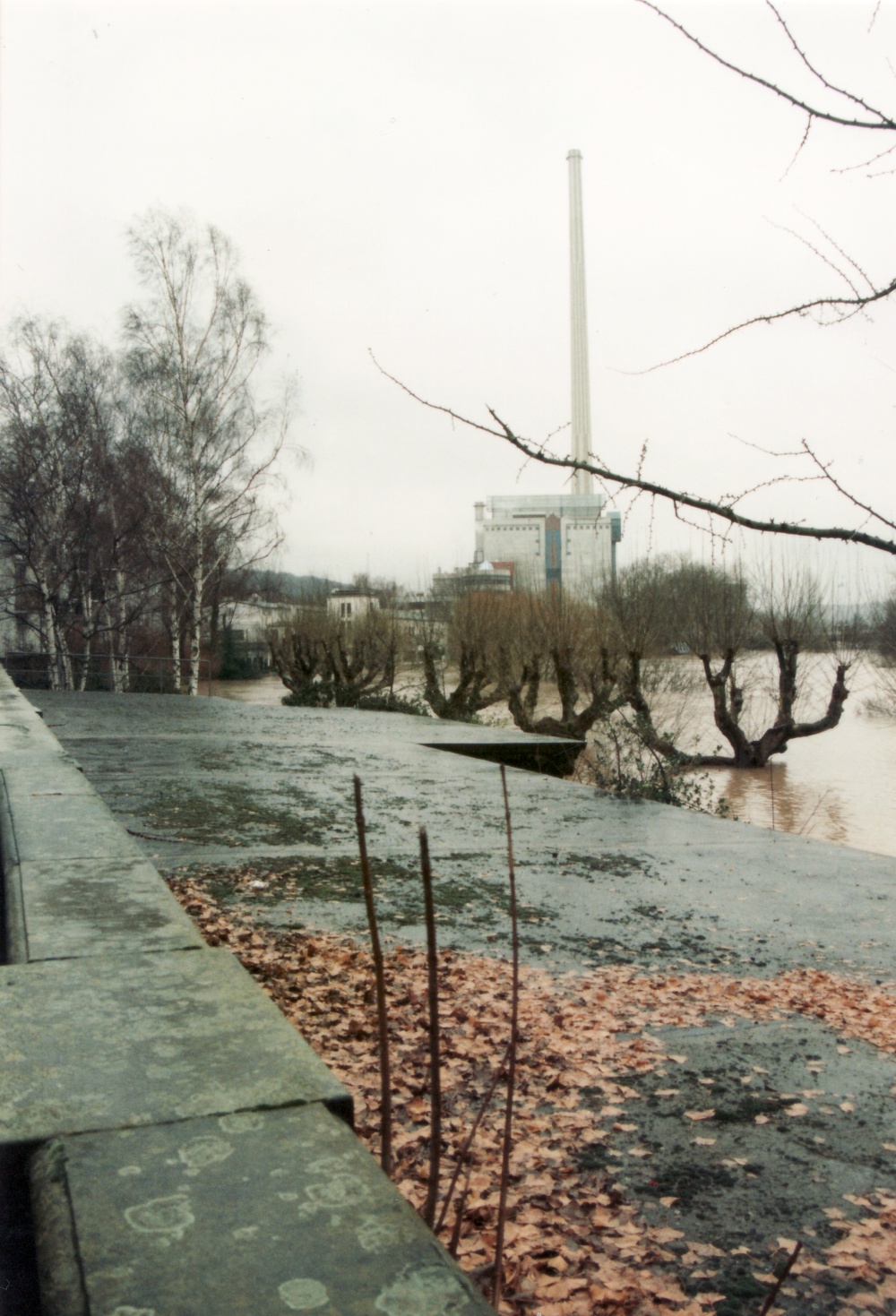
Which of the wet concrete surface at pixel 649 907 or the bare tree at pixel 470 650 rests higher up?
the bare tree at pixel 470 650

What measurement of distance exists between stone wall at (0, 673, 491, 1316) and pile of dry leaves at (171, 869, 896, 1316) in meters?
0.75

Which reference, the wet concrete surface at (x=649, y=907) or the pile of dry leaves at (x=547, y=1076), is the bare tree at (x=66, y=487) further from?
the pile of dry leaves at (x=547, y=1076)

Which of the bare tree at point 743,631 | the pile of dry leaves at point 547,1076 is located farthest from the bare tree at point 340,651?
the pile of dry leaves at point 547,1076

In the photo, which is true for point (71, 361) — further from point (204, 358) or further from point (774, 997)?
point (774, 997)

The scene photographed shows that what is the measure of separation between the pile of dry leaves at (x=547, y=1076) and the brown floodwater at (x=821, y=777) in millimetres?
11214

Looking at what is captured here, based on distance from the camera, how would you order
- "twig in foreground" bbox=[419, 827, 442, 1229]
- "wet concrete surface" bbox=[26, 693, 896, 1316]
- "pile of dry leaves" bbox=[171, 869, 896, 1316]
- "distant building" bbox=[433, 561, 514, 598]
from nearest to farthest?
"twig in foreground" bbox=[419, 827, 442, 1229] < "pile of dry leaves" bbox=[171, 869, 896, 1316] < "wet concrete surface" bbox=[26, 693, 896, 1316] < "distant building" bbox=[433, 561, 514, 598]

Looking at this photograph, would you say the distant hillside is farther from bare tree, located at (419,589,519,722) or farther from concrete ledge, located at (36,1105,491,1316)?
concrete ledge, located at (36,1105,491,1316)

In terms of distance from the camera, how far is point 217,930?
4.59 meters

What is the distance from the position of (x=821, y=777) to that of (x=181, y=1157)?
27.5 meters

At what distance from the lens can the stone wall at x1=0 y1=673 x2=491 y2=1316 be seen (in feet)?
3.52

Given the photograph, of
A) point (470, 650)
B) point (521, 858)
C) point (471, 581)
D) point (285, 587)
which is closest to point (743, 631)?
point (470, 650)

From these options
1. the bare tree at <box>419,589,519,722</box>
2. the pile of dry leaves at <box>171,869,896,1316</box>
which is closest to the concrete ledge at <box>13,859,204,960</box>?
the pile of dry leaves at <box>171,869,896,1316</box>

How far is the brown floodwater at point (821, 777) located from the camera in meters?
20.3

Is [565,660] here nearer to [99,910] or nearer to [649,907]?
[649,907]
